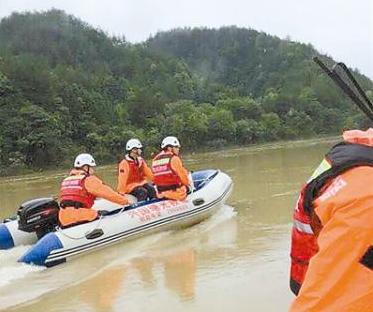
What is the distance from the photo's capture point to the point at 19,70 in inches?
1021

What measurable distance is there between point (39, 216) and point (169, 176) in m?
1.73

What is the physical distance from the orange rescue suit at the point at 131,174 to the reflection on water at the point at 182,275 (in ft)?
3.36

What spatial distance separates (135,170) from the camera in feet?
26.5

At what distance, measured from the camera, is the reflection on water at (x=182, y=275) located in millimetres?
4445

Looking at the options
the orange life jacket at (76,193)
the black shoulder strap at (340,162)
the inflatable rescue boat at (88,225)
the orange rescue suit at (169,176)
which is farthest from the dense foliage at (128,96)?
the black shoulder strap at (340,162)

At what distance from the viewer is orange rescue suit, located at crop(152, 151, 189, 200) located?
7.52 m

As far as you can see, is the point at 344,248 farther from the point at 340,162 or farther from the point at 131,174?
the point at 131,174

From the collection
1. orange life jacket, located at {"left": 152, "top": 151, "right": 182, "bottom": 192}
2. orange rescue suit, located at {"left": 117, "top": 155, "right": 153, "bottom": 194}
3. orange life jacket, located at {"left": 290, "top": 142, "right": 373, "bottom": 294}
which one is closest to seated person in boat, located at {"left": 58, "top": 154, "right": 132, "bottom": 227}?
orange life jacket, located at {"left": 152, "top": 151, "right": 182, "bottom": 192}

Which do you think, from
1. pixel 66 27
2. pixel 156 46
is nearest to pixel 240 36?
pixel 156 46

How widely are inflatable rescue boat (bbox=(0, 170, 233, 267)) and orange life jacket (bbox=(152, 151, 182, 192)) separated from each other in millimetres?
208

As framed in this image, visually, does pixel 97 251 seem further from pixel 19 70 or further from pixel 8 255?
pixel 19 70

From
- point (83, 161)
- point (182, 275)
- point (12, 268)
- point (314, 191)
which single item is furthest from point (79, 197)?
point (314, 191)

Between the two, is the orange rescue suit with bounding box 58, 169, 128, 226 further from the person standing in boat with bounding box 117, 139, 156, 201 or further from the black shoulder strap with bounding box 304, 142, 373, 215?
the black shoulder strap with bounding box 304, 142, 373, 215

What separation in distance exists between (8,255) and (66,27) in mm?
51104
